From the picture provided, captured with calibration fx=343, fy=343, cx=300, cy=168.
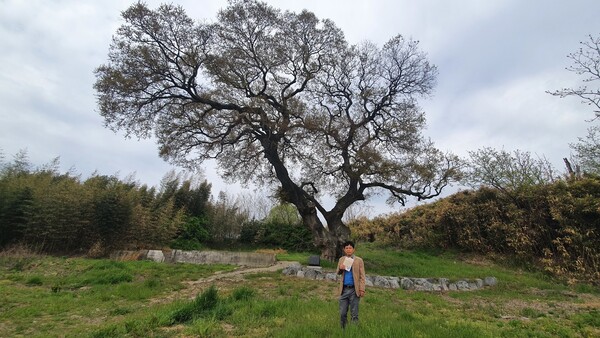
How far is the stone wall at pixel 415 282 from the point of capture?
31.6 feet

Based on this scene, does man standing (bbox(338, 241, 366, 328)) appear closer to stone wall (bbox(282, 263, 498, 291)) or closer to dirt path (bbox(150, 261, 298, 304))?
dirt path (bbox(150, 261, 298, 304))

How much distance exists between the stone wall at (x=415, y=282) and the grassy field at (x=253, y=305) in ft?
1.53

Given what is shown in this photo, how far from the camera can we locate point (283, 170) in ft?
42.5

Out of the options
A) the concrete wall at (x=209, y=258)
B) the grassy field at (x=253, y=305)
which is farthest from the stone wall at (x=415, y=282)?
the concrete wall at (x=209, y=258)

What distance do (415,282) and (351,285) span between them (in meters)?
5.52

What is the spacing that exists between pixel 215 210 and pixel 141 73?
552 inches

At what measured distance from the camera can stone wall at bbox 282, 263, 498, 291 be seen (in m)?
9.62

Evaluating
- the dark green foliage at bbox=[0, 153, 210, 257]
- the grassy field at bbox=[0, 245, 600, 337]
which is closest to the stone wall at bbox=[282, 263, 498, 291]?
the grassy field at bbox=[0, 245, 600, 337]

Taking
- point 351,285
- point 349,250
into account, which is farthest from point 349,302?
point 349,250

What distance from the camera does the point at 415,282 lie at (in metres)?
9.72

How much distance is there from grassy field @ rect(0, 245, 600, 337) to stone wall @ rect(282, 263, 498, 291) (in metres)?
0.47

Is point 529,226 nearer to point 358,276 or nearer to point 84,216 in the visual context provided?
point 358,276

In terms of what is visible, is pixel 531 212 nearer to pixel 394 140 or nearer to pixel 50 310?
pixel 394 140

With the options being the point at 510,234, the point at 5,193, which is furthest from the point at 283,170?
the point at 5,193
